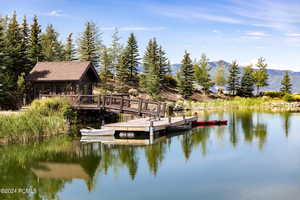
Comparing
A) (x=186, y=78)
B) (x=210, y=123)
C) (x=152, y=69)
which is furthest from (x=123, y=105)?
(x=186, y=78)

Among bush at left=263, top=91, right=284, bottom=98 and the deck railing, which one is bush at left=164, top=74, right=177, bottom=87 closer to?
bush at left=263, top=91, right=284, bottom=98

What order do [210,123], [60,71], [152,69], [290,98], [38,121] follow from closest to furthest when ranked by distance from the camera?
[38,121] < [210,123] < [60,71] < [152,69] < [290,98]

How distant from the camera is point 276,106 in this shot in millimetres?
62906

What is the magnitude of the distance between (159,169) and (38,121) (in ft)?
38.0

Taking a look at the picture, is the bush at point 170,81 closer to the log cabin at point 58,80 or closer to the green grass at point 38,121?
the log cabin at point 58,80

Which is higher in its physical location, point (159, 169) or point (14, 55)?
point (14, 55)

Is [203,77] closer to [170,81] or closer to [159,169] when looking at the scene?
[170,81]

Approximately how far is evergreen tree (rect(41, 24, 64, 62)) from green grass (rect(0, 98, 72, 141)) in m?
28.8

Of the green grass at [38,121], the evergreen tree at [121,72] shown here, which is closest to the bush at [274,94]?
the evergreen tree at [121,72]

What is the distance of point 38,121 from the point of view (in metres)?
25.8

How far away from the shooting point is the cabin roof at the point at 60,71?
3669 centimetres

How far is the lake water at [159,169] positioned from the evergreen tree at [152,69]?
111ft

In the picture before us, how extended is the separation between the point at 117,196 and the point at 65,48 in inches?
2338

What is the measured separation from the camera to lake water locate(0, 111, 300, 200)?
580 inches
